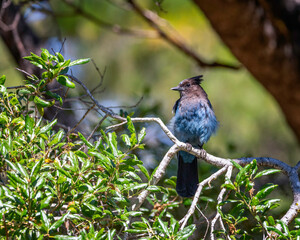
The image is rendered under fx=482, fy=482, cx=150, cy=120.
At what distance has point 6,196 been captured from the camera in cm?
200

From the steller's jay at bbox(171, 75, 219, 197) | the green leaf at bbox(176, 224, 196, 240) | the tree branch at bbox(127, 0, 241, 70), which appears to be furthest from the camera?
the tree branch at bbox(127, 0, 241, 70)

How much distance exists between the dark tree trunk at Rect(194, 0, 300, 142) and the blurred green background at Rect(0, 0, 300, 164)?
7.30 ft

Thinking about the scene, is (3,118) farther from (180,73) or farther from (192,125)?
(180,73)

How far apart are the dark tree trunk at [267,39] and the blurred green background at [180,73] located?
223 cm

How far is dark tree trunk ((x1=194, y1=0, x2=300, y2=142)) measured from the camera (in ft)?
14.1

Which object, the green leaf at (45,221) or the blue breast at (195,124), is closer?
the green leaf at (45,221)

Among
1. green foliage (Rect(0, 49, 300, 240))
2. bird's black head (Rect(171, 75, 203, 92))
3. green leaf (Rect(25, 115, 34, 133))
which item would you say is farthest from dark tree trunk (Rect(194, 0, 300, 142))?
green leaf (Rect(25, 115, 34, 133))

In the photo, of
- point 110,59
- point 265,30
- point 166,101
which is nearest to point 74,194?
point 265,30

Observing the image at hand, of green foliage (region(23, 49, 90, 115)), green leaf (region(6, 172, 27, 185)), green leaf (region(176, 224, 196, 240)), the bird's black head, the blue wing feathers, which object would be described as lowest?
green leaf (region(176, 224, 196, 240))

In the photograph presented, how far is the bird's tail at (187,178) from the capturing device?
377 centimetres

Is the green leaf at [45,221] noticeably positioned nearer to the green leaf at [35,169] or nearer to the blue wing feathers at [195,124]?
the green leaf at [35,169]

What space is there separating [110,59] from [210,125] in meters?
4.97

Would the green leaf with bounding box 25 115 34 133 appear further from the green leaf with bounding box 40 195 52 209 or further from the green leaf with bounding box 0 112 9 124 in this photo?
the green leaf with bounding box 40 195 52 209

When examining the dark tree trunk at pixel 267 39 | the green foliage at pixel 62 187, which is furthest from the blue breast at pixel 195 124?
the green foliage at pixel 62 187
